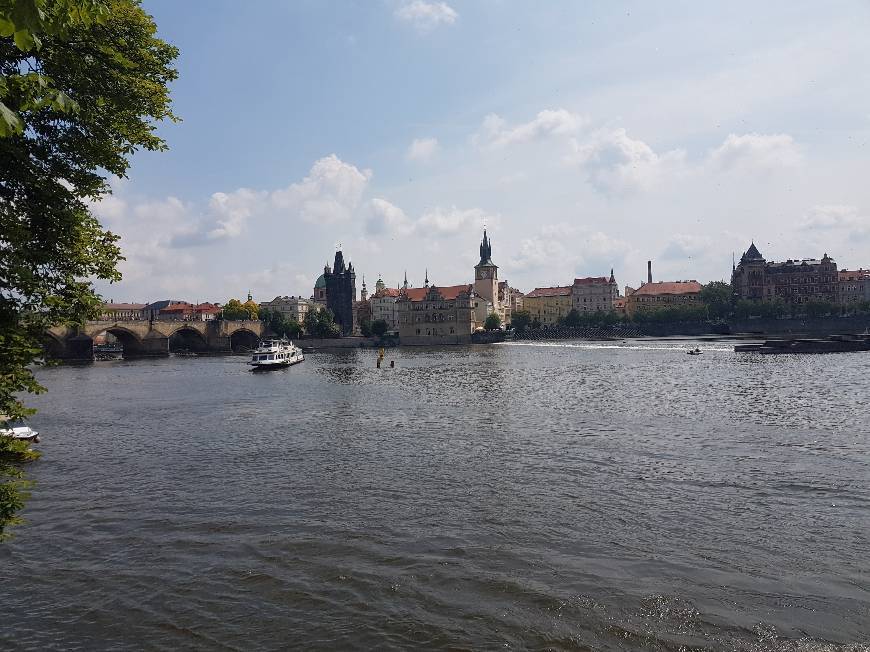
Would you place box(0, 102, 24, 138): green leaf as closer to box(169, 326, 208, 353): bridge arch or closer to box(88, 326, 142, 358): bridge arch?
box(88, 326, 142, 358): bridge arch

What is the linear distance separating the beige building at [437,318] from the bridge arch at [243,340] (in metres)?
43.4

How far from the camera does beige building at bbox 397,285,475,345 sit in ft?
619

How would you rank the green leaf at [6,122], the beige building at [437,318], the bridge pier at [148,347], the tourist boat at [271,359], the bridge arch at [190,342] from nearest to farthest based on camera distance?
the green leaf at [6,122], the tourist boat at [271,359], the bridge pier at [148,347], the bridge arch at [190,342], the beige building at [437,318]

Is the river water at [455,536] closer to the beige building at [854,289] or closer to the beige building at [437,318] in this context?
the beige building at [437,318]

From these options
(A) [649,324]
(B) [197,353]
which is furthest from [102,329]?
(A) [649,324]

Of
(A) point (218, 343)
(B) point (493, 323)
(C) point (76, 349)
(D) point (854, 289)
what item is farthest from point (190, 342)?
(D) point (854, 289)

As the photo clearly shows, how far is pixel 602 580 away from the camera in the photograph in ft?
44.2

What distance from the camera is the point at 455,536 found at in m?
16.5

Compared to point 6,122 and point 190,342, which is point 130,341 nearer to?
A: point 190,342

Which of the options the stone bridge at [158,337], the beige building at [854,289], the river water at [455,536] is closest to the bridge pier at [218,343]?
the stone bridge at [158,337]

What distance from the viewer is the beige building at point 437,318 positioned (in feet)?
619

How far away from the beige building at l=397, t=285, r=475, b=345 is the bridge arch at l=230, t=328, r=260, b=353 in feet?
143

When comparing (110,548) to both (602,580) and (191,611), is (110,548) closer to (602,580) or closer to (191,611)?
(191,611)

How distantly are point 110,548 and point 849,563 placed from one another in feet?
59.6
